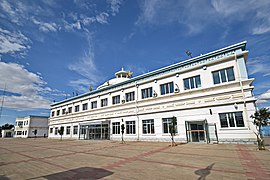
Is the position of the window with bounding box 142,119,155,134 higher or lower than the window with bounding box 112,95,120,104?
lower

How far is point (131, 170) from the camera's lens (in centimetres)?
721

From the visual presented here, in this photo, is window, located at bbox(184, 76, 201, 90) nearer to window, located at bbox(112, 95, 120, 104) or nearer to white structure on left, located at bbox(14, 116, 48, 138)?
window, located at bbox(112, 95, 120, 104)

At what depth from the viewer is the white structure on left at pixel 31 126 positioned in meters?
61.4

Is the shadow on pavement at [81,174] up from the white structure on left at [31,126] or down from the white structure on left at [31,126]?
down

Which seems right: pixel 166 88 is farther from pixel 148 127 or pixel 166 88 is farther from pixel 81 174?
pixel 81 174

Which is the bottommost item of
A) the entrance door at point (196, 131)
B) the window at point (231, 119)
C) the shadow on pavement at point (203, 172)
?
the shadow on pavement at point (203, 172)

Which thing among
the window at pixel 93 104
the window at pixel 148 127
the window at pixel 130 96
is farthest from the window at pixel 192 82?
the window at pixel 93 104

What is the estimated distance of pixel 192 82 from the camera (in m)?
20.1

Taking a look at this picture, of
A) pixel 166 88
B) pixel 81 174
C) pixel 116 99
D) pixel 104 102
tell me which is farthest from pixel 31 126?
pixel 81 174

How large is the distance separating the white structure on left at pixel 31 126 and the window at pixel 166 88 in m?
58.2

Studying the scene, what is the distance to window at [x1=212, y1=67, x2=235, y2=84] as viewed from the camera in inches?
684

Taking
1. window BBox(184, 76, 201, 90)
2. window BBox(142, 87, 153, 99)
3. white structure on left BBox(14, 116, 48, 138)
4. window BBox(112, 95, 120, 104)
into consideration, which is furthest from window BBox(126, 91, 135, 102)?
white structure on left BBox(14, 116, 48, 138)

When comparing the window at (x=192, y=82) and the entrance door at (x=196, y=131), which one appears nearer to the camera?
the entrance door at (x=196, y=131)

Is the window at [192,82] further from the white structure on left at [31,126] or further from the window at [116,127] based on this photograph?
the white structure on left at [31,126]
